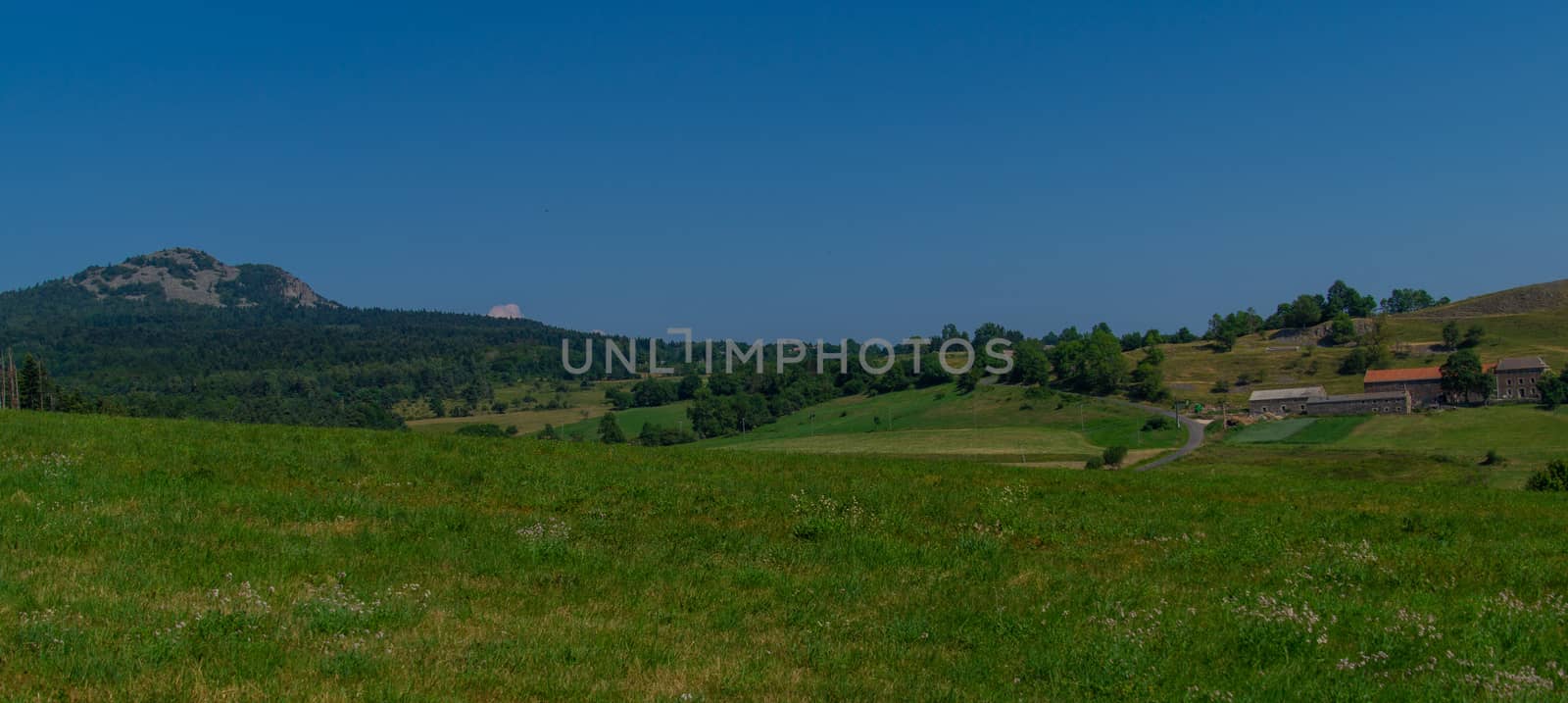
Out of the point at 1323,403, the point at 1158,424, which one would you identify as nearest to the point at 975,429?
the point at 1158,424

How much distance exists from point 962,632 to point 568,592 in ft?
15.9

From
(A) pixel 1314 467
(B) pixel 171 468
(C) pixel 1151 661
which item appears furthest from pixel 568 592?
(A) pixel 1314 467

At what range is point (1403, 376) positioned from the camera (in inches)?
6713

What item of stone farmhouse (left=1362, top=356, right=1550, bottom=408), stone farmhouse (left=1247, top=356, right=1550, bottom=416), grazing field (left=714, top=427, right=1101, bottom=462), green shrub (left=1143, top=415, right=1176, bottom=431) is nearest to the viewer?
grazing field (left=714, top=427, right=1101, bottom=462)

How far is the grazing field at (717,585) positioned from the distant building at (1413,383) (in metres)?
165

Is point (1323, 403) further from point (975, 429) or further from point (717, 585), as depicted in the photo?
point (717, 585)

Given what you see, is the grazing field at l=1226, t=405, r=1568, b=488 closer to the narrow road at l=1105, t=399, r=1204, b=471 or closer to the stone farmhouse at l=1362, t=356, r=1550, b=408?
the narrow road at l=1105, t=399, r=1204, b=471

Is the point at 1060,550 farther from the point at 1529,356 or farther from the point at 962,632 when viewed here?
the point at 1529,356

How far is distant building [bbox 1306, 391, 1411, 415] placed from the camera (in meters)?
159

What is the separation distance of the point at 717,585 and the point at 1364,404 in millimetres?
176398

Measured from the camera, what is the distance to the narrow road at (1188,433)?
121 m

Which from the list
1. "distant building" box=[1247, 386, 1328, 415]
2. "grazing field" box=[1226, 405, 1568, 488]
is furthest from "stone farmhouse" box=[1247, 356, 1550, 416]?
"grazing field" box=[1226, 405, 1568, 488]

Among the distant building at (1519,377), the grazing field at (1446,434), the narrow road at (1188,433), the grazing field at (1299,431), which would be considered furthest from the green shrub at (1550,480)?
the distant building at (1519,377)

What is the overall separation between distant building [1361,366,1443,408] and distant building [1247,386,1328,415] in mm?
8391
